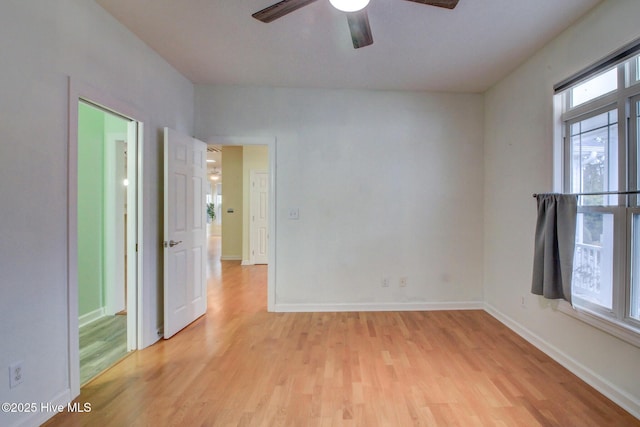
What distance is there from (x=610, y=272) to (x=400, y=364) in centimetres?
163

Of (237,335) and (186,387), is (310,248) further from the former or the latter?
(186,387)

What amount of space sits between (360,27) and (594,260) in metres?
2.38

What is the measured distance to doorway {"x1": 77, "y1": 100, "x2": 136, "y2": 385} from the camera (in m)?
2.90

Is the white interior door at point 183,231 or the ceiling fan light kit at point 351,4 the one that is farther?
the white interior door at point 183,231

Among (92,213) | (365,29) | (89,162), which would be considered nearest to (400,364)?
(365,29)

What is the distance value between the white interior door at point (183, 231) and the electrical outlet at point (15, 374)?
1.11 m

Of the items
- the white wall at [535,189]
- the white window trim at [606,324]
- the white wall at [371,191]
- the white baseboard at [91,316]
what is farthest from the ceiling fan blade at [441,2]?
the white baseboard at [91,316]

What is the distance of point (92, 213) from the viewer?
119 inches

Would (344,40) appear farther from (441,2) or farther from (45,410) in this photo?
(45,410)

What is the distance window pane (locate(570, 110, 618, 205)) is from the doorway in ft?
13.9

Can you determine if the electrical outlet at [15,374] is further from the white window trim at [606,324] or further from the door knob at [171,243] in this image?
the white window trim at [606,324]

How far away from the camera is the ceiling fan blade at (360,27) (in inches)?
63.7

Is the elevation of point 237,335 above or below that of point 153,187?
below

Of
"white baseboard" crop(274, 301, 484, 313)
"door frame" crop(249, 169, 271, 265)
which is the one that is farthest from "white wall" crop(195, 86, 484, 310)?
"door frame" crop(249, 169, 271, 265)
